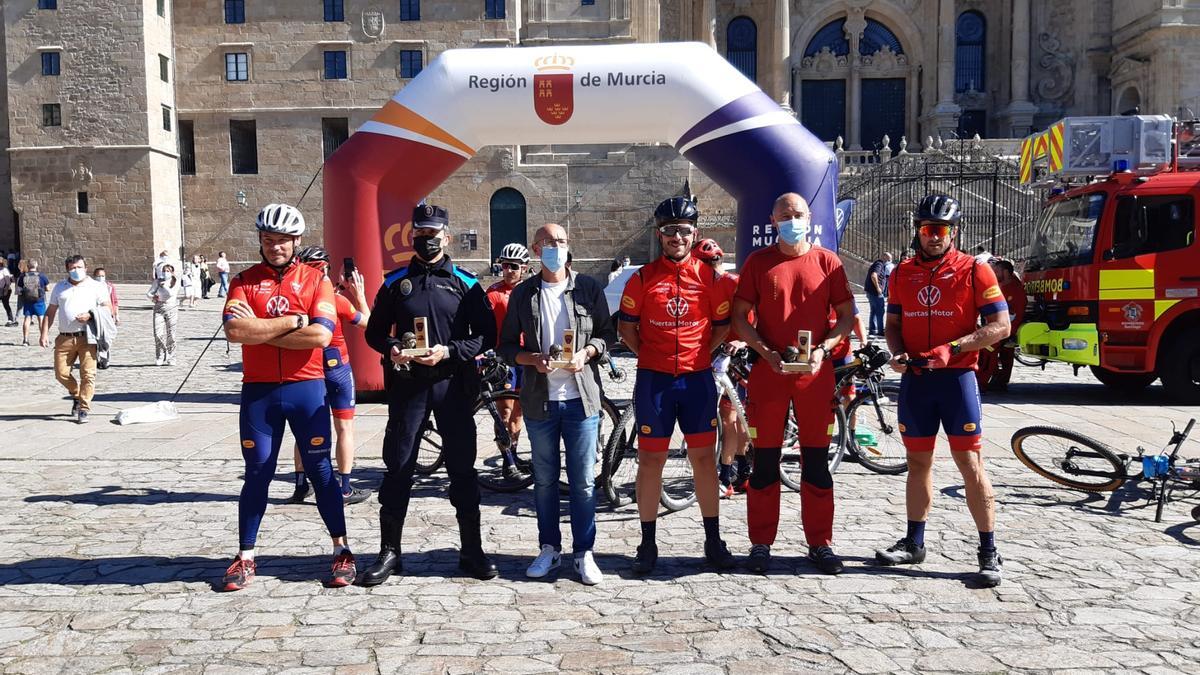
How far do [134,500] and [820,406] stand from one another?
5223 millimetres

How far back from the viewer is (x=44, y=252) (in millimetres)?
37531

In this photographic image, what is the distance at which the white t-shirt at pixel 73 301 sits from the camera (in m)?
10.5

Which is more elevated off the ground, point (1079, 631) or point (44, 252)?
point (44, 252)

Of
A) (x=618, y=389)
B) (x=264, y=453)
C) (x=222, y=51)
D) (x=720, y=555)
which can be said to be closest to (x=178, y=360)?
(x=618, y=389)

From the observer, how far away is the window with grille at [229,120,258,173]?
38.5 meters

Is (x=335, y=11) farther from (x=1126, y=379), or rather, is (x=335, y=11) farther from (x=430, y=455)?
(x=430, y=455)

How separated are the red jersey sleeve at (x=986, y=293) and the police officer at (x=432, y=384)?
276 centimetres

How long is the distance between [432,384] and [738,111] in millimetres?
6350

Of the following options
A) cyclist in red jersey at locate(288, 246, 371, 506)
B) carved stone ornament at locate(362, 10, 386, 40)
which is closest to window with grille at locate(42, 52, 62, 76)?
carved stone ornament at locate(362, 10, 386, 40)

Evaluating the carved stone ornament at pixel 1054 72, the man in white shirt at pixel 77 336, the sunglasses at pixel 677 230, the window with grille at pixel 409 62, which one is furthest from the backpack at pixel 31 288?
the carved stone ornament at pixel 1054 72

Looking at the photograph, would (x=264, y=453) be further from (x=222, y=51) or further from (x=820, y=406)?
(x=222, y=51)

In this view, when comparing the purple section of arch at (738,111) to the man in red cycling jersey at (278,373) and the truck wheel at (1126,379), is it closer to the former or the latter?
the truck wheel at (1126,379)

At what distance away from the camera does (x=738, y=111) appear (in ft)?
34.1

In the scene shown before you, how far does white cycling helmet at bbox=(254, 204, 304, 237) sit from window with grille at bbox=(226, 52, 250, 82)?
36239mm
